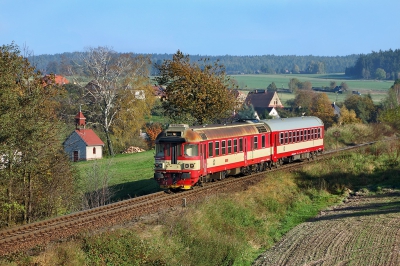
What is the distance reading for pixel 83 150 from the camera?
2788 inches

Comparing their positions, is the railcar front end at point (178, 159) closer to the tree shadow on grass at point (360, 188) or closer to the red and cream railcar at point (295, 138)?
the tree shadow on grass at point (360, 188)

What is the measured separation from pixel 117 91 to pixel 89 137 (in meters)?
7.36

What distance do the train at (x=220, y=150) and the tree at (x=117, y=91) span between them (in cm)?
3100

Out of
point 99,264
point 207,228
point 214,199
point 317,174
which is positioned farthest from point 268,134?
point 99,264

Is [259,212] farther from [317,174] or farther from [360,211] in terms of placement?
[317,174]

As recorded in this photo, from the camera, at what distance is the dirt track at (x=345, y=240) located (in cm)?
2088

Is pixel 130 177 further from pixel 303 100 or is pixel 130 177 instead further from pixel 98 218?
pixel 303 100

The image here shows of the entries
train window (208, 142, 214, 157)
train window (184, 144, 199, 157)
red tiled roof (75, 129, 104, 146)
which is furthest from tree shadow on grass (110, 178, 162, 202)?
red tiled roof (75, 129, 104, 146)

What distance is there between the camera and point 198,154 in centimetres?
2814

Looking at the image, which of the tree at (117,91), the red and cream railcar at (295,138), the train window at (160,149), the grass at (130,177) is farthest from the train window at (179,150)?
the tree at (117,91)

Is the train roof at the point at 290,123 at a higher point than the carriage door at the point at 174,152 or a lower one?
higher

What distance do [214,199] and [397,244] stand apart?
8081 millimetres

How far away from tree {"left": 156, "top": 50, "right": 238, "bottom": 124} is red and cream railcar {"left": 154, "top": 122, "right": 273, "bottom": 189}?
29.4 feet

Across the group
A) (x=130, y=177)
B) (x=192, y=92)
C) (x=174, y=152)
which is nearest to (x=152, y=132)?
(x=130, y=177)
